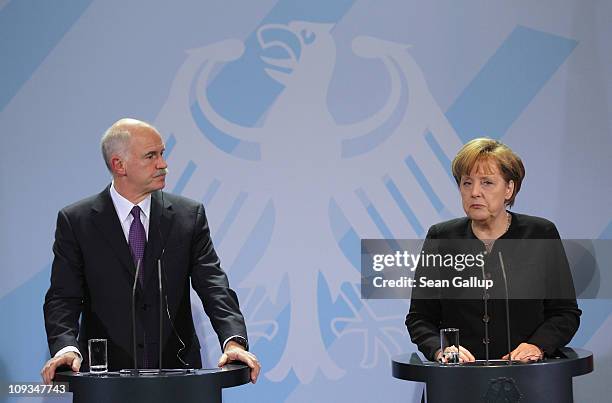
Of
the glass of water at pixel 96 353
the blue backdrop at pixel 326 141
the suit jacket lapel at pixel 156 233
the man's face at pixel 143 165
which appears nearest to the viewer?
the glass of water at pixel 96 353

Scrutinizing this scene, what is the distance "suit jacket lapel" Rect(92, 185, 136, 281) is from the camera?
3.92 metres

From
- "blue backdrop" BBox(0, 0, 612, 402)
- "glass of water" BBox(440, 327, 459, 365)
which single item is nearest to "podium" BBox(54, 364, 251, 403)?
"glass of water" BBox(440, 327, 459, 365)

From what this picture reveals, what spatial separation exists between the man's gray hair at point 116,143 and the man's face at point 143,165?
0.02 meters

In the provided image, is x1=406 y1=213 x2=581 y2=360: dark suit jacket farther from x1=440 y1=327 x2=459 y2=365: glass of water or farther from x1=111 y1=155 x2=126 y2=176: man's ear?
x1=111 y1=155 x2=126 y2=176: man's ear

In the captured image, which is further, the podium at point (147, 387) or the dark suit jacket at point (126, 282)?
the dark suit jacket at point (126, 282)

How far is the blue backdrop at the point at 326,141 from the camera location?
16.2ft

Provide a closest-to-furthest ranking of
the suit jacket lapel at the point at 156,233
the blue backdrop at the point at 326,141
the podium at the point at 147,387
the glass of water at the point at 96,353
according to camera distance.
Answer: the podium at the point at 147,387, the glass of water at the point at 96,353, the suit jacket lapel at the point at 156,233, the blue backdrop at the point at 326,141

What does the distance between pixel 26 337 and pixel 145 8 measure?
69.6 inches

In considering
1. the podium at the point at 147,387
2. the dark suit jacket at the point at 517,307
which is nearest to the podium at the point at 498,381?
the dark suit jacket at the point at 517,307

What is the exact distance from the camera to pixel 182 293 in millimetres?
4039

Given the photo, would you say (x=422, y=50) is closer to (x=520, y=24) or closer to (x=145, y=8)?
(x=520, y=24)

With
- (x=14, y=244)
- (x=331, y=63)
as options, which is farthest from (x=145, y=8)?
(x=14, y=244)

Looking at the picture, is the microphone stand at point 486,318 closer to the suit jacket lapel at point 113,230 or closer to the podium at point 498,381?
the podium at point 498,381

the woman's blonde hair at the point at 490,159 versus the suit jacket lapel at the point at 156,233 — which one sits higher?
the woman's blonde hair at the point at 490,159
